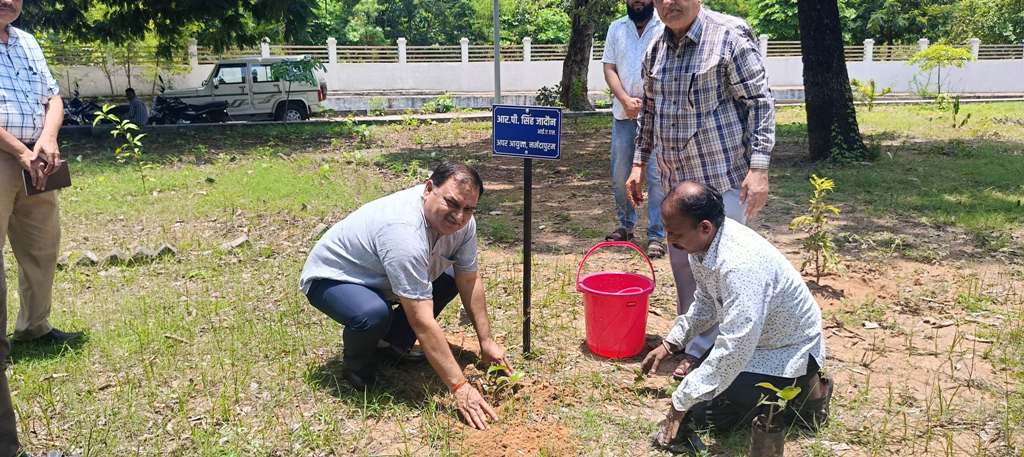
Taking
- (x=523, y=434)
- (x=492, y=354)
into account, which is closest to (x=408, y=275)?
(x=492, y=354)

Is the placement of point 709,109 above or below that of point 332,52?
below

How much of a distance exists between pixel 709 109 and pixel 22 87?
10.4ft

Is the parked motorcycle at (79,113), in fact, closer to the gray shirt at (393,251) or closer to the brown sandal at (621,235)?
the brown sandal at (621,235)

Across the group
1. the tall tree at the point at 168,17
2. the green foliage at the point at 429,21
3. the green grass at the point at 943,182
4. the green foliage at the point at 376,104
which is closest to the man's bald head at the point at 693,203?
the green grass at the point at 943,182

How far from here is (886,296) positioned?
4.47m

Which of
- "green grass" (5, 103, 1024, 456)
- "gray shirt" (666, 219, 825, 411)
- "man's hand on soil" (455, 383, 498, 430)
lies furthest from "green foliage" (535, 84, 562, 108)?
"gray shirt" (666, 219, 825, 411)

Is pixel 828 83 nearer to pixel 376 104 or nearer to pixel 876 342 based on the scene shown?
pixel 876 342

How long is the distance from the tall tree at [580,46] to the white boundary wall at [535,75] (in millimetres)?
11185

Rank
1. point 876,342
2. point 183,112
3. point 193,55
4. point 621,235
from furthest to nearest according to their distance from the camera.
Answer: point 193,55
point 183,112
point 621,235
point 876,342

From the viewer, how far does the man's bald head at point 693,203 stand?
264 cm

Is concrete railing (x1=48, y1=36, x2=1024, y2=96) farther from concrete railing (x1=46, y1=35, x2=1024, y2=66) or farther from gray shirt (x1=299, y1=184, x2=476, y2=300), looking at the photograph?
gray shirt (x1=299, y1=184, x2=476, y2=300)

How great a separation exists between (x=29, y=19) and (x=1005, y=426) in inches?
641

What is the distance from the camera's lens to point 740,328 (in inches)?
102

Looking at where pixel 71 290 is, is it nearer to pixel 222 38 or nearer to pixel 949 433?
Answer: pixel 949 433
